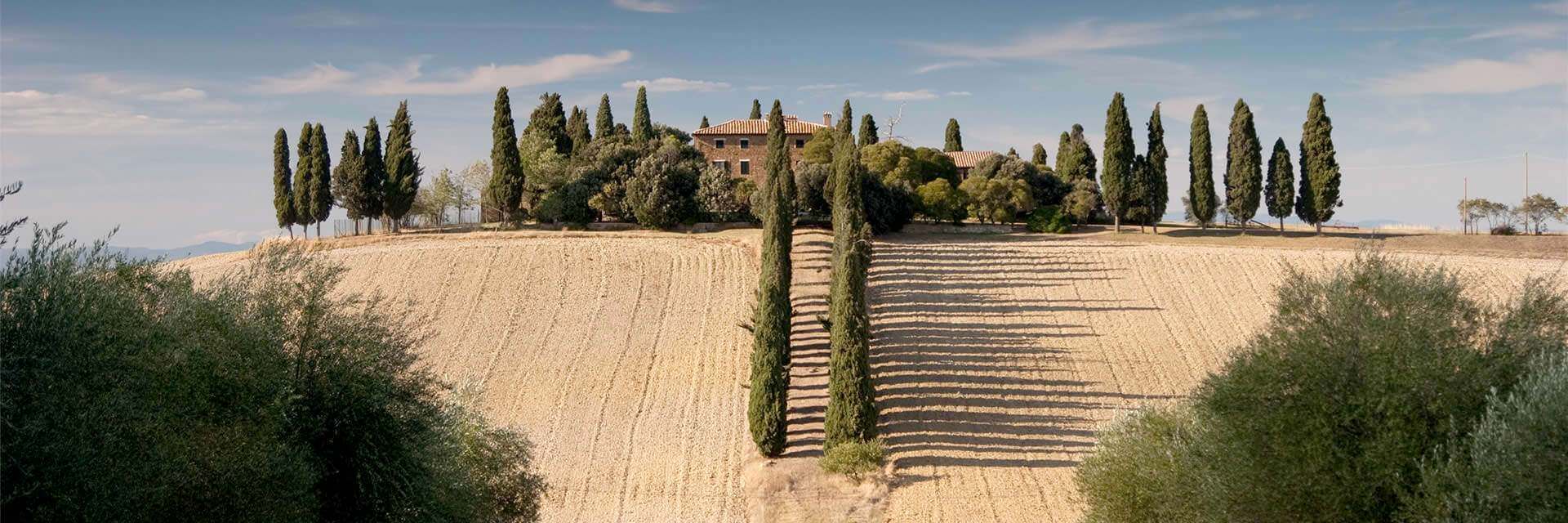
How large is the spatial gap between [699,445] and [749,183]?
2888 cm

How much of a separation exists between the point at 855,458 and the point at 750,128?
46086 millimetres

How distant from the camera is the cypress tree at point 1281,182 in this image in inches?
2501

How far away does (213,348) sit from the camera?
57.1 feet

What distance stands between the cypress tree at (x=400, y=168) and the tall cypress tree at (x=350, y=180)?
1.38m

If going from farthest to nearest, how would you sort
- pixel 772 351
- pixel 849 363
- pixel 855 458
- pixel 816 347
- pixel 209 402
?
pixel 816 347, pixel 772 351, pixel 849 363, pixel 855 458, pixel 209 402

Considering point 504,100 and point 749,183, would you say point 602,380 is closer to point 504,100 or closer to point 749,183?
point 749,183

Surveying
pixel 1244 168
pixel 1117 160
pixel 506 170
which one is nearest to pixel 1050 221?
pixel 1117 160

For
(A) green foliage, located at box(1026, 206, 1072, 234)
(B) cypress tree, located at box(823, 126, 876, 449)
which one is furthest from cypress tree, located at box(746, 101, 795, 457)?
(A) green foliage, located at box(1026, 206, 1072, 234)

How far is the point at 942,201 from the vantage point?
205 ft

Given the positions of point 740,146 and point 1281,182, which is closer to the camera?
point 1281,182

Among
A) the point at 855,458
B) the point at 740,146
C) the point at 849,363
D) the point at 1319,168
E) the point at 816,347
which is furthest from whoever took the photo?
the point at 740,146

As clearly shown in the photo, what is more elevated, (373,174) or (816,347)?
(373,174)

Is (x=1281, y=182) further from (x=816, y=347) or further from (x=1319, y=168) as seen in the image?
(x=816, y=347)

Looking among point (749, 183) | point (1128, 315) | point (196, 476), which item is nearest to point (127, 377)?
point (196, 476)
